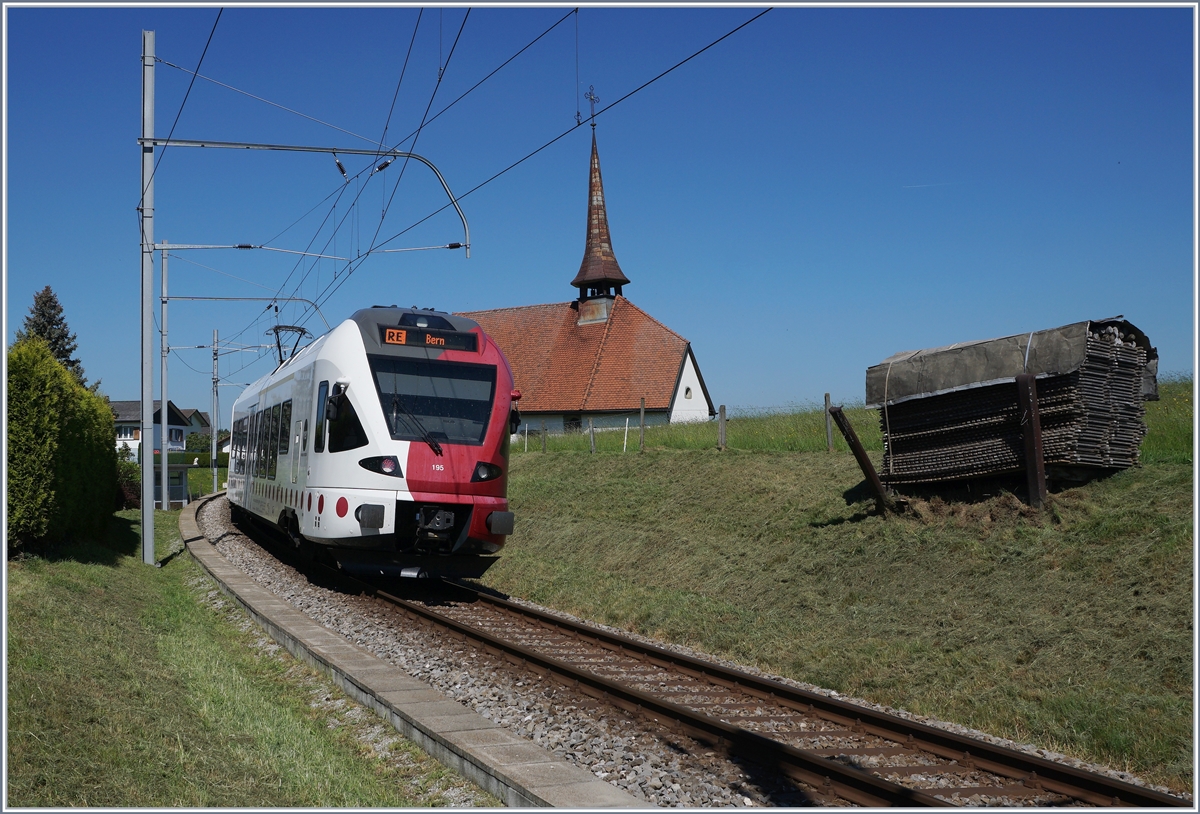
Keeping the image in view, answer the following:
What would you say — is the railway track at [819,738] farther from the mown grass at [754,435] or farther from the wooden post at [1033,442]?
the mown grass at [754,435]

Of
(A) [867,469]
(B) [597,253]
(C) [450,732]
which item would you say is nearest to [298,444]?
(A) [867,469]

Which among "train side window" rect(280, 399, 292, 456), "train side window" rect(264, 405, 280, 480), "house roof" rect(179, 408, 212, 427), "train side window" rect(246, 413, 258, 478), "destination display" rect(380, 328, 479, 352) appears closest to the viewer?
"destination display" rect(380, 328, 479, 352)

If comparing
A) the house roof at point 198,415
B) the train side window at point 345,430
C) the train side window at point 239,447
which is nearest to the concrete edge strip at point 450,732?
the train side window at point 345,430

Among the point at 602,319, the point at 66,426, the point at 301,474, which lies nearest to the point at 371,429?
the point at 301,474

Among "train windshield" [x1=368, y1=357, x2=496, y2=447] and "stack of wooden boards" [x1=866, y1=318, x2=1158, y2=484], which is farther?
"train windshield" [x1=368, y1=357, x2=496, y2=447]

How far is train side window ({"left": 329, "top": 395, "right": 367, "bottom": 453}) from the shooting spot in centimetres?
1346

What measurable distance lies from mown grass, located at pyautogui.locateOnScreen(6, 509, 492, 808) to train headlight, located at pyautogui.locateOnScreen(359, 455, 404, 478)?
2684mm

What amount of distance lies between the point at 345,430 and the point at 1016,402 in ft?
30.3

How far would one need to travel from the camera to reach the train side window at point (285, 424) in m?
16.6

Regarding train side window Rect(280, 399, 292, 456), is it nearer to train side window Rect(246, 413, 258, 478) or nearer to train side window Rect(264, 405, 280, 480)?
train side window Rect(264, 405, 280, 480)

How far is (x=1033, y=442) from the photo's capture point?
12.8 m

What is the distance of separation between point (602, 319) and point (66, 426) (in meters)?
34.0

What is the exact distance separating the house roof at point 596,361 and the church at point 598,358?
47 mm

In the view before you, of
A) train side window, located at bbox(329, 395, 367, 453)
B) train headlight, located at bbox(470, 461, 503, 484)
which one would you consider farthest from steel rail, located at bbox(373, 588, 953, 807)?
train side window, located at bbox(329, 395, 367, 453)
